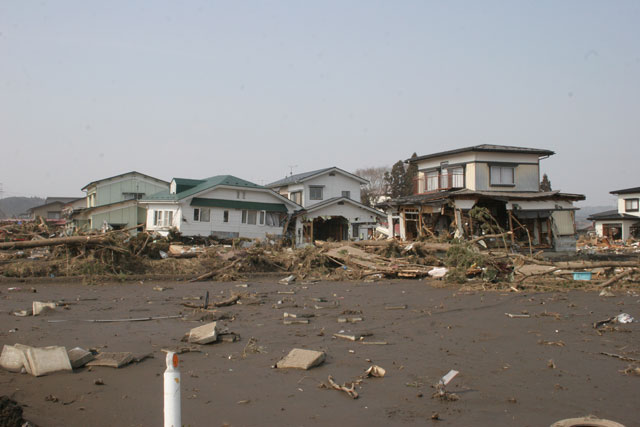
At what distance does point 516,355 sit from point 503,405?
1.95m

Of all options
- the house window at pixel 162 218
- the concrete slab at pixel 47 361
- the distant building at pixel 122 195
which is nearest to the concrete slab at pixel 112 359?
the concrete slab at pixel 47 361

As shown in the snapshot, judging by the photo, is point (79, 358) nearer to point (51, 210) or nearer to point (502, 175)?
point (502, 175)

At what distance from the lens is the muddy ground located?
4.64 metres

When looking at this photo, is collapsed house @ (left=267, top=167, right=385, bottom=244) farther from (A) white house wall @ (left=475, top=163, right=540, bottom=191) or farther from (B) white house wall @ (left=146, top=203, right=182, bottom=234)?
(A) white house wall @ (left=475, top=163, right=540, bottom=191)

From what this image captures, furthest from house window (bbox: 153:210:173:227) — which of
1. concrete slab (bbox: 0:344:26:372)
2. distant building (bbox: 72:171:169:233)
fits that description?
concrete slab (bbox: 0:344:26:372)

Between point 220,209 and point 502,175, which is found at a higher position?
point 502,175

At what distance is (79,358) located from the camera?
19.2 feet

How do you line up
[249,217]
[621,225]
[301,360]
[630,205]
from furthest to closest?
[630,205]
[621,225]
[249,217]
[301,360]

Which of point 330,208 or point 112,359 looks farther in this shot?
point 330,208

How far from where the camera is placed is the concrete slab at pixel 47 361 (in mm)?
5480

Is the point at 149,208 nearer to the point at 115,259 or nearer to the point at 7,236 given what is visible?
the point at 7,236

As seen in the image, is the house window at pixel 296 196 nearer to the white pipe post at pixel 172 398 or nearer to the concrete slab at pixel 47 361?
the concrete slab at pixel 47 361

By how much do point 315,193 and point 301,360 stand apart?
117 feet

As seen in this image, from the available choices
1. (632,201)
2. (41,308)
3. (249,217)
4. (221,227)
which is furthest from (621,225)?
(41,308)
